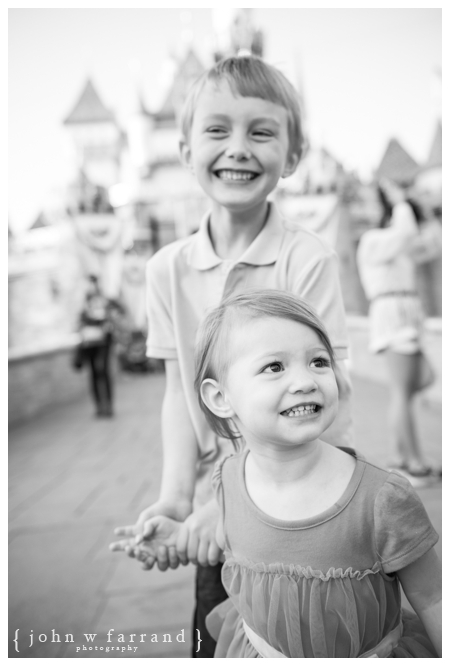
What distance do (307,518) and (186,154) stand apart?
0.81m

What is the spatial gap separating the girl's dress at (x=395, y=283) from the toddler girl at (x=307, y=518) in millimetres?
2380

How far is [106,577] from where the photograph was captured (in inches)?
101

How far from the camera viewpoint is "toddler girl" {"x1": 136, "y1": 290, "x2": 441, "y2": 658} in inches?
33.7

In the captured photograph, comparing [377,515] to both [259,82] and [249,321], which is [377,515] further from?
[259,82]

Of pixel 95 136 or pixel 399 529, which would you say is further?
pixel 95 136

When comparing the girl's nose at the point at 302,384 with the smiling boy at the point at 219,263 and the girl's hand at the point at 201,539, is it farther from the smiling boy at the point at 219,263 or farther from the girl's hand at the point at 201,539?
the girl's hand at the point at 201,539

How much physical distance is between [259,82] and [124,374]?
10.6 meters

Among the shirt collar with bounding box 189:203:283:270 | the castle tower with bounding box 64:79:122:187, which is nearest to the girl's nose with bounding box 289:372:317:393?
the shirt collar with bounding box 189:203:283:270

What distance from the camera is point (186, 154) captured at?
124 cm

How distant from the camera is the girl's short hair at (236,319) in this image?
91 cm

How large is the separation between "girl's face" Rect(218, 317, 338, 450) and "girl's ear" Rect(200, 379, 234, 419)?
1.6 inches

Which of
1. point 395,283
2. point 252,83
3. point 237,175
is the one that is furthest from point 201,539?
point 395,283

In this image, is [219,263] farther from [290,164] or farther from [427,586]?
[427,586]
